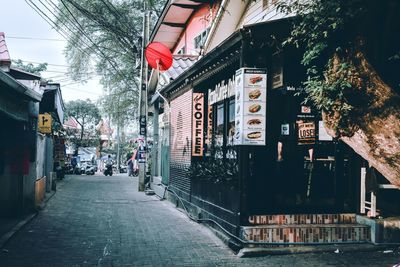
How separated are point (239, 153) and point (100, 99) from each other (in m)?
28.6

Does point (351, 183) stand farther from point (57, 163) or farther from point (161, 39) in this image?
point (57, 163)

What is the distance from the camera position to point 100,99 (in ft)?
116

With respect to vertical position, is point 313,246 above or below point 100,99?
below

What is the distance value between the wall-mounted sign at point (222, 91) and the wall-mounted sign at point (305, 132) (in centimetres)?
185

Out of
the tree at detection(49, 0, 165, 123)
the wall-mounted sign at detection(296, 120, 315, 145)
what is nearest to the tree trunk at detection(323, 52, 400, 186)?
the wall-mounted sign at detection(296, 120, 315, 145)

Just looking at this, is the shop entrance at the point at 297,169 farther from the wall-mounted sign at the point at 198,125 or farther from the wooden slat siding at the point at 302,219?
the wall-mounted sign at the point at 198,125

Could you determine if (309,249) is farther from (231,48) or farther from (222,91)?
(222,91)

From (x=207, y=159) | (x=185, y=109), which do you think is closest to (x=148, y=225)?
(x=207, y=159)

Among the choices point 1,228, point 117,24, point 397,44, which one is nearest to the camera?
point 397,44

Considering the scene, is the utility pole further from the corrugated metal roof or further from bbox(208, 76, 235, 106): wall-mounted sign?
bbox(208, 76, 235, 106): wall-mounted sign

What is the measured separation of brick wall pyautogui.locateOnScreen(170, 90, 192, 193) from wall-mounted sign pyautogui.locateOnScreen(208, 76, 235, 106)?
1.40 metres

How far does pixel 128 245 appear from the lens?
28.9 ft

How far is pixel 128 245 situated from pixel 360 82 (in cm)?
588

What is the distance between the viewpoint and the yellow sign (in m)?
15.2
